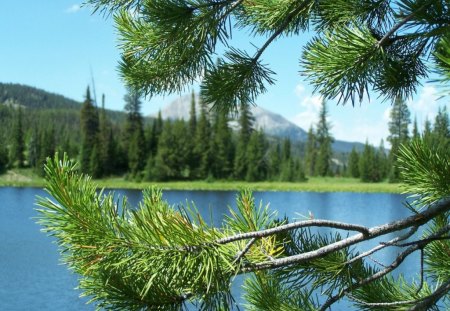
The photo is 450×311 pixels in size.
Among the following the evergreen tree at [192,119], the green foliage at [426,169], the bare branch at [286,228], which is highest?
the evergreen tree at [192,119]

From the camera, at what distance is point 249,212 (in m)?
1.47

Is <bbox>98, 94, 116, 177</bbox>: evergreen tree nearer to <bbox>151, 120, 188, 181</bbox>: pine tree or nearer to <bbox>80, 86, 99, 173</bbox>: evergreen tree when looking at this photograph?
<bbox>80, 86, 99, 173</bbox>: evergreen tree

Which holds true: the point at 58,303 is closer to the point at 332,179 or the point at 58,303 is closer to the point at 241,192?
the point at 241,192

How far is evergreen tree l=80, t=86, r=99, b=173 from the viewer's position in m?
73.0

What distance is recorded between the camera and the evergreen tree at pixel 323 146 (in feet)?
297

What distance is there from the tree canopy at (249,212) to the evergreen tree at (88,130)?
70850mm

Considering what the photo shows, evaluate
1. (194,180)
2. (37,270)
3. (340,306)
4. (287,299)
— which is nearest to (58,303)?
(37,270)

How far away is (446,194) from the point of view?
1.75m

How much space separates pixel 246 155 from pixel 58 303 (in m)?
62.8

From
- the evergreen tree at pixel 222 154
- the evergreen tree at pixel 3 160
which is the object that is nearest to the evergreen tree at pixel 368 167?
the evergreen tree at pixel 222 154

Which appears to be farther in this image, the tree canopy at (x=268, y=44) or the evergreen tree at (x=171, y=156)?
the evergreen tree at (x=171, y=156)

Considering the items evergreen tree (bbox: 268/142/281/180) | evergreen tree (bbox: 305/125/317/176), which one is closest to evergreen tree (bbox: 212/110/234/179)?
evergreen tree (bbox: 268/142/281/180)

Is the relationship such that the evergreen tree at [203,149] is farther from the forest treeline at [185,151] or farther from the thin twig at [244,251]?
the thin twig at [244,251]

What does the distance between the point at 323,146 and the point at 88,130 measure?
40.6 meters
